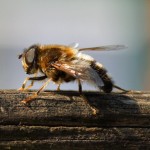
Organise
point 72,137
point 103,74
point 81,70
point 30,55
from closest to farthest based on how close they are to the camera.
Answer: point 72,137 < point 81,70 < point 103,74 < point 30,55

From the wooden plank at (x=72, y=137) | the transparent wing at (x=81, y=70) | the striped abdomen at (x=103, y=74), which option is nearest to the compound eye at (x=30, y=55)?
the transparent wing at (x=81, y=70)

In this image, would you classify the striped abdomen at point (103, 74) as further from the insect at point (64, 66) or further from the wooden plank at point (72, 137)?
the wooden plank at point (72, 137)

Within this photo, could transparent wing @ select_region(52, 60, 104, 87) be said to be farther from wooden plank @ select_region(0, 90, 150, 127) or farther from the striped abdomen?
wooden plank @ select_region(0, 90, 150, 127)

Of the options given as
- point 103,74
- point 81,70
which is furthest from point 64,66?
point 103,74

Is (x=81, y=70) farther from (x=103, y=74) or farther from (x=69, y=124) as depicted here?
(x=69, y=124)

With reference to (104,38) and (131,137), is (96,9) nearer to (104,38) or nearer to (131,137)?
(104,38)

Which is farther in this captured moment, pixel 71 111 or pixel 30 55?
pixel 30 55
